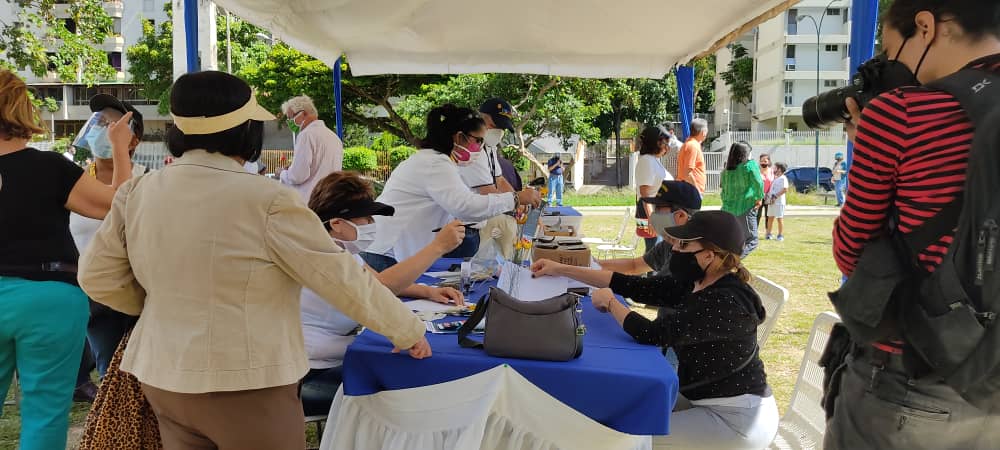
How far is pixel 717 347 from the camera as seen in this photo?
7.30 feet

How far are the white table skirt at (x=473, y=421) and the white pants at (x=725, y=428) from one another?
312 millimetres

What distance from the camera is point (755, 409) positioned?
2203mm

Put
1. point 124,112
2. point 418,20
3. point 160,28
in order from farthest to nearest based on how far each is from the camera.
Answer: point 160,28
point 418,20
point 124,112

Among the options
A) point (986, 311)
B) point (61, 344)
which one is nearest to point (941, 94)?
point (986, 311)

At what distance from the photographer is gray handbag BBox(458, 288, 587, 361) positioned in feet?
6.35

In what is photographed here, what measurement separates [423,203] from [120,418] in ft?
6.69

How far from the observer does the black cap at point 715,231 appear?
2.30 m

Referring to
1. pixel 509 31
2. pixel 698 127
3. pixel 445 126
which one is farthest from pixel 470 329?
pixel 698 127

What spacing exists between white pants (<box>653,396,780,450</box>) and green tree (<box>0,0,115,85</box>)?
1016cm

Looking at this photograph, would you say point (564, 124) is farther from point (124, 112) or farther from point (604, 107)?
point (124, 112)

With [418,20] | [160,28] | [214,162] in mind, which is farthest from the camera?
[160,28]

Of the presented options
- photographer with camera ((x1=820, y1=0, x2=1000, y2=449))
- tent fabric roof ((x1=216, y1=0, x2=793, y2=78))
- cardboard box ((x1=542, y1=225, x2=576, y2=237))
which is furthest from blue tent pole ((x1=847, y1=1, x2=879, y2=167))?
cardboard box ((x1=542, y1=225, x2=576, y2=237))

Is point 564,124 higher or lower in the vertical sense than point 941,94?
higher

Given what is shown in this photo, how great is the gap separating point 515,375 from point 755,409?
830 mm
